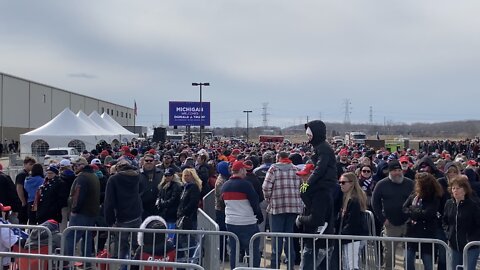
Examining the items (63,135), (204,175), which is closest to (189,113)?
(63,135)

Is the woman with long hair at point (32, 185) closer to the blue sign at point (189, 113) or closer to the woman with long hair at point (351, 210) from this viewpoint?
the woman with long hair at point (351, 210)

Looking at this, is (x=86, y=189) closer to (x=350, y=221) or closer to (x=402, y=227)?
(x=350, y=221)

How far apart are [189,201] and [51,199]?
2.54 meters

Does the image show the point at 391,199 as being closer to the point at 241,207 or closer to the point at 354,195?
the point at 354,195

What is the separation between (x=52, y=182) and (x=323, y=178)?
518 centimetres

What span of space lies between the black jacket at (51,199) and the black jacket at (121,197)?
5.63 feet

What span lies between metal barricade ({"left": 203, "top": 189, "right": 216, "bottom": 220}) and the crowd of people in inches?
21.7

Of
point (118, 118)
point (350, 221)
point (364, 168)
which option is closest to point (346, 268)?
point (350, 221)

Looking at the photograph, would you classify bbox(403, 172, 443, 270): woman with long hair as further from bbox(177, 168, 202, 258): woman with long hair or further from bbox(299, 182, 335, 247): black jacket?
bbox(177, 168, 202, 258): woman with long hair

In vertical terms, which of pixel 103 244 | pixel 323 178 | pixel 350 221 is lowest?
pixel 103 244

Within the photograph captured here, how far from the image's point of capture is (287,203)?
834 cm

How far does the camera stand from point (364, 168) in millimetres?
10445

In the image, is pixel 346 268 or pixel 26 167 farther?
pixel 26 167

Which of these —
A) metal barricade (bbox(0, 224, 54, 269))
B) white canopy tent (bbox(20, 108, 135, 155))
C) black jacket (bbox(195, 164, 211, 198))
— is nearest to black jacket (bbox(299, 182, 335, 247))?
metal barricade (bbox(0, 224, 54, 269))
